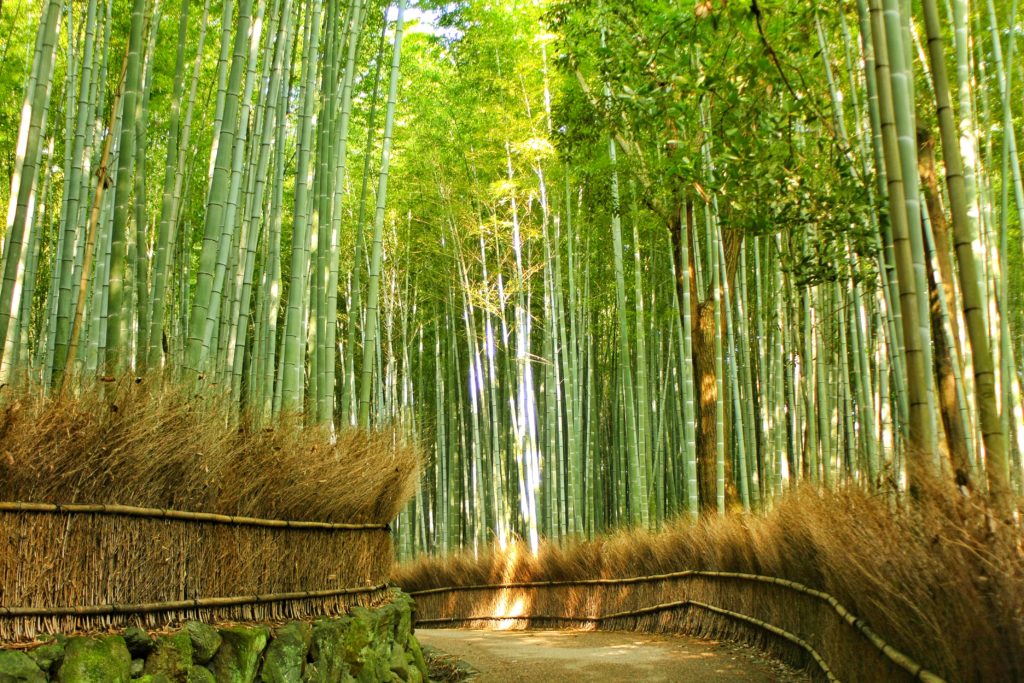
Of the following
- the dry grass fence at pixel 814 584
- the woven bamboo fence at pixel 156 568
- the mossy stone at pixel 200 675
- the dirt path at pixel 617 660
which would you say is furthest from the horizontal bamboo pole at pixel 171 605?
the dry grass fence at pixel 814 584

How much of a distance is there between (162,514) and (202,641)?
446 millimetres

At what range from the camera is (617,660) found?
5398 millimetres

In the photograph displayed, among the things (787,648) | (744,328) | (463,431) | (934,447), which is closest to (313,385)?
(787,648)

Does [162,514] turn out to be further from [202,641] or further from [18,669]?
[18,669]

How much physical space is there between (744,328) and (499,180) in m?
3.28

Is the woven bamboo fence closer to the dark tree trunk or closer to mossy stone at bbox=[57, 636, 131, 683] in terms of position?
mossy stone at bbox=[57, 636, 131, 683]

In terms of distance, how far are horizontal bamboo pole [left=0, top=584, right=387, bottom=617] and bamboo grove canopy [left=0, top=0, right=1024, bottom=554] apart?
700 millimetres

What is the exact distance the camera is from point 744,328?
870cm

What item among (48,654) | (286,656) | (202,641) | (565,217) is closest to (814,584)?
(286,656)

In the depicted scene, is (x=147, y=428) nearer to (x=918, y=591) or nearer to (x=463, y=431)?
(x=918, y=591)

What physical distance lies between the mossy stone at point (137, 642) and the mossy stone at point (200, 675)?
0.55 ft

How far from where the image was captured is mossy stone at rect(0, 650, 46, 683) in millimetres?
2525

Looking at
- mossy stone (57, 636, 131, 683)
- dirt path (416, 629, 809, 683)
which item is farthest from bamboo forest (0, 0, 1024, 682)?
→ dirt path (416, 629, 809, 683)

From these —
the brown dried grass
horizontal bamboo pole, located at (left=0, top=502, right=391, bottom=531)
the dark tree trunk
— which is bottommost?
horizontal bamboo pole, located at (left=0, top=502, right=391, bottom=531)
